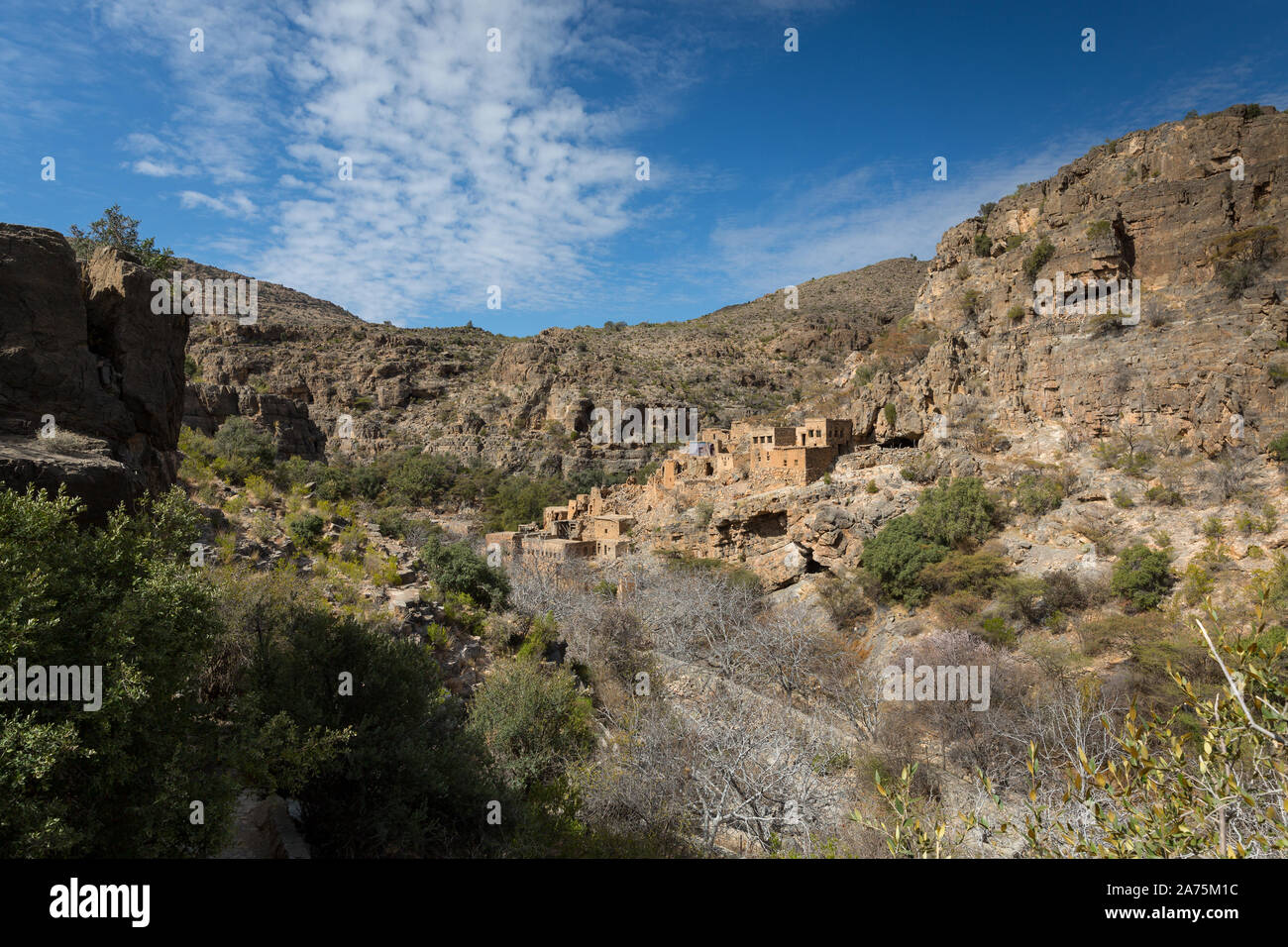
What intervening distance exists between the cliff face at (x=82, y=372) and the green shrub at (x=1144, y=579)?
21737 mm

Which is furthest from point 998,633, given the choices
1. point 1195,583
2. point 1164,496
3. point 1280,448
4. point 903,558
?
point 1280,448

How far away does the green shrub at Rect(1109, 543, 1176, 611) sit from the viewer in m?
Answer: 16.5

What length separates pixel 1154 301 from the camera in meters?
23.9

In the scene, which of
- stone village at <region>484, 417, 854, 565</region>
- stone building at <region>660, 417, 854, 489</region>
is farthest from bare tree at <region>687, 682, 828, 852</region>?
stone building at <region>660, 417, 854, 489</region>

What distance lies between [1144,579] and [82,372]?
2274 centimetres

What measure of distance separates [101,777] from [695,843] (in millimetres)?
7136

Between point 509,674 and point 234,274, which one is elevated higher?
point 234,274

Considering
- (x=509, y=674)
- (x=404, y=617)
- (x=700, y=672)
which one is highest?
(x=404, y=617)

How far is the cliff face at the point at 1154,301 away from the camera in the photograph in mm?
20984

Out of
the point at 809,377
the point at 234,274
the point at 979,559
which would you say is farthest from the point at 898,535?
the point at 234,274

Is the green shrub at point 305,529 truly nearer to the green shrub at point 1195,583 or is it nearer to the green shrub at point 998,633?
the green shrub at point 998,633

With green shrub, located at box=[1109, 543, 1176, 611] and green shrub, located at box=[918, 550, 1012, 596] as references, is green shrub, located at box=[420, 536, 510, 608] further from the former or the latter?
green shrub, located at box=[1109, 543, 1176, 611]

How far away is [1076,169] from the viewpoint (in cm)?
3019
